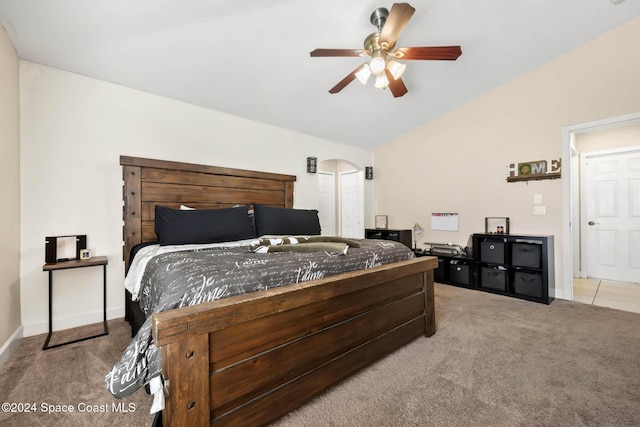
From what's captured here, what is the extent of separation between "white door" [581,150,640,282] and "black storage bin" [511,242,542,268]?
6.67 feet

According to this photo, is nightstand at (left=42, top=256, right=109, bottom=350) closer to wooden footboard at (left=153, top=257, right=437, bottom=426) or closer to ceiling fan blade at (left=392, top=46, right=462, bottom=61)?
wooden footboard at (left=153, top=257, right=437, bottom=426)

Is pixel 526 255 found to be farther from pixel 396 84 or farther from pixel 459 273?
pixel 396 84

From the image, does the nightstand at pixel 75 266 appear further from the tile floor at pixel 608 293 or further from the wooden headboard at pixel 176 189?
the tile floor at pixel 608 293

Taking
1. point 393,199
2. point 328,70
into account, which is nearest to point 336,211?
point 393,199

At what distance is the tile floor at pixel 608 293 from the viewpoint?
2992 millimetres

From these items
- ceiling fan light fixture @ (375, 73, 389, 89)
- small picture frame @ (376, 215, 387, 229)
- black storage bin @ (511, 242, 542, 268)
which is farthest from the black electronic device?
black storage bin @ (511, 242, 542, 268)

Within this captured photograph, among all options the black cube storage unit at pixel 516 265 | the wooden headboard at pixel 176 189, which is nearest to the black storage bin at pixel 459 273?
the black cube storage unit at pixel 516 265

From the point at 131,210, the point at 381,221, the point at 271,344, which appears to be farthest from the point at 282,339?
the point at 381,221

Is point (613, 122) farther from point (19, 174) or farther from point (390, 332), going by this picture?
point (19, 174)

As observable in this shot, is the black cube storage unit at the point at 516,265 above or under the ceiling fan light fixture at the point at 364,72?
under

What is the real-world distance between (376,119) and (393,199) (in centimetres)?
149

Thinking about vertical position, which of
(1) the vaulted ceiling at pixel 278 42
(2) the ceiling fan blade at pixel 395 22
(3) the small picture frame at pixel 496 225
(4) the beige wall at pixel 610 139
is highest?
(1) the vaulted ceiling at pixel 278 42

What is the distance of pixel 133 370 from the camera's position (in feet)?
3.32

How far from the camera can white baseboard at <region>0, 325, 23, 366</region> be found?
1.84 m
